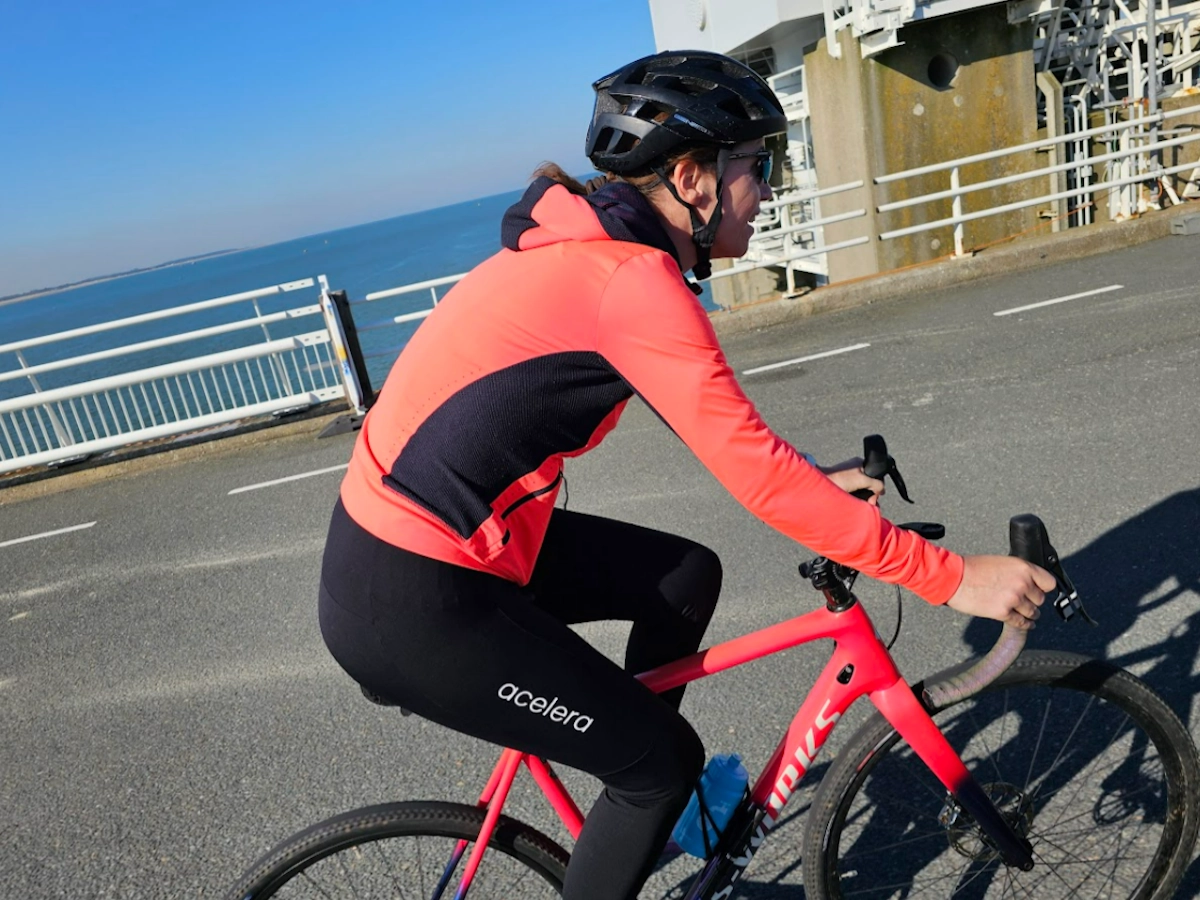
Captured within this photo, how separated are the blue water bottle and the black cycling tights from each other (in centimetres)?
8

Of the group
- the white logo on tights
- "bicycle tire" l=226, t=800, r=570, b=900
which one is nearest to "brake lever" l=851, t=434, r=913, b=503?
the white logo on tights

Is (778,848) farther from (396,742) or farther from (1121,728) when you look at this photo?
(396,742)

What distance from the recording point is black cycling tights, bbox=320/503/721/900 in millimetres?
1771

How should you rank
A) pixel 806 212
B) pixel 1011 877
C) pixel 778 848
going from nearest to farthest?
pixel 1011 877 < pixel 778 848 < pixel 806 212

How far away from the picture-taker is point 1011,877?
246 centimetres

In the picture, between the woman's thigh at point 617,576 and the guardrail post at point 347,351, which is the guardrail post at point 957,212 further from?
the woman's thigh at point 617,576

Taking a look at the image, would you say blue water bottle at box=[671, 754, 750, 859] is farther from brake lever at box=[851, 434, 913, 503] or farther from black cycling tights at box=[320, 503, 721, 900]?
brake lever at box=[851, 434, 913, 503]

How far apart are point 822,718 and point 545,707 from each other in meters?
0.68

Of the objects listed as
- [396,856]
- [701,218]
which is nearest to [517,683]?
[396,856]

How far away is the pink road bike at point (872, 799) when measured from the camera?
2.00 metres

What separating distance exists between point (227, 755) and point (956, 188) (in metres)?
11.2

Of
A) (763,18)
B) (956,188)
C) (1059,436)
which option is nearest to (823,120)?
(763,18)

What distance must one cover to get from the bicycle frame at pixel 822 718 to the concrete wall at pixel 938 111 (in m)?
14.5

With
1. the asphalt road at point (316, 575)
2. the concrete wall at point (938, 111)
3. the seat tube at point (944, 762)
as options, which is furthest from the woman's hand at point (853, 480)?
the concrete wall at point (938, 111)
